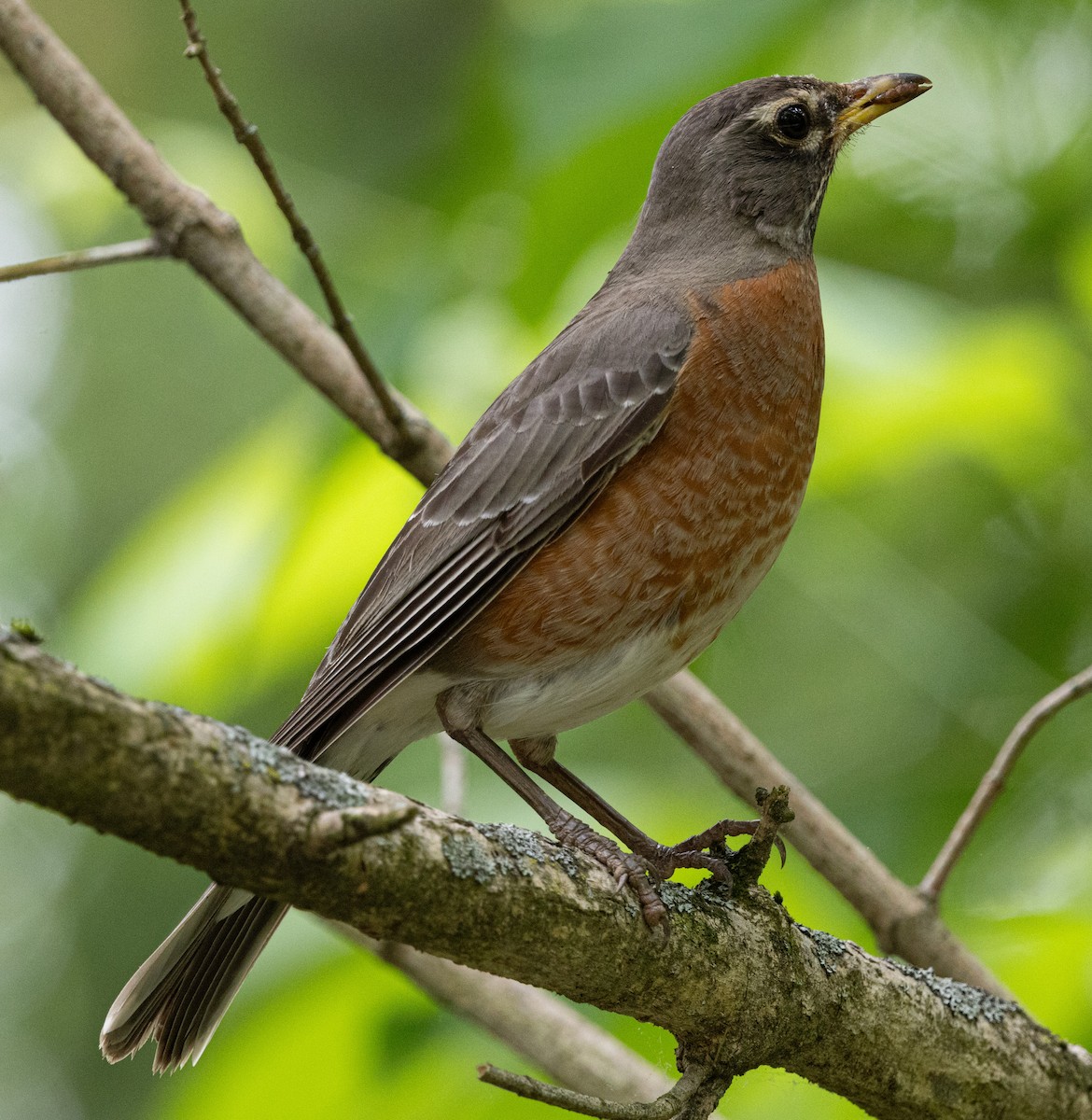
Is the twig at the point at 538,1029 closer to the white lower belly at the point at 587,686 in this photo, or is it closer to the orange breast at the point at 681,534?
the white lower belly at the point at 587,686

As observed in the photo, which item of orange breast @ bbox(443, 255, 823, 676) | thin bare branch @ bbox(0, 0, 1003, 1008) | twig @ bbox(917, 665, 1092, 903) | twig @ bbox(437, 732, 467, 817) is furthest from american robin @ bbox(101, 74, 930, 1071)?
twig @ bbox(917, 665, 1092, 903)

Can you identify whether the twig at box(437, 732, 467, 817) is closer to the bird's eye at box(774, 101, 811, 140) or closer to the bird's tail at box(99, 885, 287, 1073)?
the bird's tail at box(99, 885, 287, 1073)

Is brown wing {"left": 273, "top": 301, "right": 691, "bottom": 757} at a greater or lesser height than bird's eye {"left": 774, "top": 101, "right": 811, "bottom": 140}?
lesser

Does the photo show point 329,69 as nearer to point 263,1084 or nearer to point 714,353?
point 714,353

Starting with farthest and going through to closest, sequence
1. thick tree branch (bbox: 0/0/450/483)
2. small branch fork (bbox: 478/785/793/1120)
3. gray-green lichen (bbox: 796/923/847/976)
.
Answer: thick tree branch (bbox: 0/0/450/483) < gray-green lichen (bbox: 796/923/847/976) < small branch fork (bbox: 478/785/793/1120)

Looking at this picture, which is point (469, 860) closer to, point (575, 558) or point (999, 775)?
point (575, 558)

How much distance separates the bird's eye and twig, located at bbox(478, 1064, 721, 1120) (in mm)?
3084

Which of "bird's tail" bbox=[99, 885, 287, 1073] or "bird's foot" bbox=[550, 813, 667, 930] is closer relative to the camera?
"bird's foot" bbox=[550, 813, 667, 930]

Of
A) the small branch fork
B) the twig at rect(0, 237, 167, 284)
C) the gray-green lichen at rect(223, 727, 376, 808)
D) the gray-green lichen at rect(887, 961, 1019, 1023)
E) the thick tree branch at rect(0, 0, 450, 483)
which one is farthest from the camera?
the thick tree branch at rect(0, 0, 450, 483)

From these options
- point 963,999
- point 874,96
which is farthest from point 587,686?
point 874,96

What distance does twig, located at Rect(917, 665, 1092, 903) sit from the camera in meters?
3.67

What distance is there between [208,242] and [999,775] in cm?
265

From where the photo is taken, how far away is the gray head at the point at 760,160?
4652 mm

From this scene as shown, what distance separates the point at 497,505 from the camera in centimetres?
395
